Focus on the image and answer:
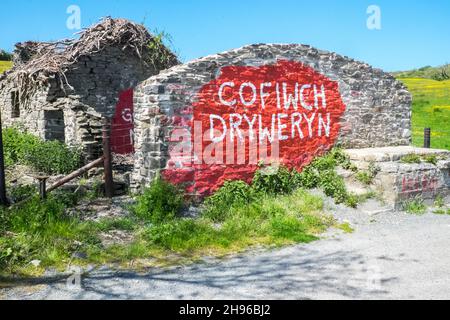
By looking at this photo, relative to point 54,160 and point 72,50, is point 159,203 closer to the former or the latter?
point 54,160

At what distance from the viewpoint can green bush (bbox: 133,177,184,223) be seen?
7.28 meters

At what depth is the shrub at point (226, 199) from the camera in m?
7.61

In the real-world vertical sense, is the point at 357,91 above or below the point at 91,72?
below

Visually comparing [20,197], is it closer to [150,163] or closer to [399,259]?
[150,163]

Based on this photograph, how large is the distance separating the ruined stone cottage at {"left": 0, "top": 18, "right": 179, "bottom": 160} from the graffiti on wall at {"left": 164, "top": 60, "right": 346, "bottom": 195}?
13.0 feet

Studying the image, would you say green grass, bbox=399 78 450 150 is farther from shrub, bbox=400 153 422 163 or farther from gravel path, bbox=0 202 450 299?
gravel path, bbox=0 202 450 299

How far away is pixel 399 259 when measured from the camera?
586 cm

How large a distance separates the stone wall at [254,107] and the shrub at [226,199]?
19 centimetres

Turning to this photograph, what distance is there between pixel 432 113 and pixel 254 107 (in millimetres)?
23433

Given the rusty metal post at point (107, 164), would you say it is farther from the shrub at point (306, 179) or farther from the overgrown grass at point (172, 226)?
the shrub at point (306, 179)

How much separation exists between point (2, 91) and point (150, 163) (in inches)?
343

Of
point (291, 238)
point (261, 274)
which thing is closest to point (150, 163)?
point (291, 238)

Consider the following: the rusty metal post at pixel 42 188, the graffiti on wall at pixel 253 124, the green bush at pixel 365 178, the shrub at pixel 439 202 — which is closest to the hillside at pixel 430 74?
the shrub at pixel 439 202

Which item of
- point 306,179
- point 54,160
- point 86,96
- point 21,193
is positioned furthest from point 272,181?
point 86,96
